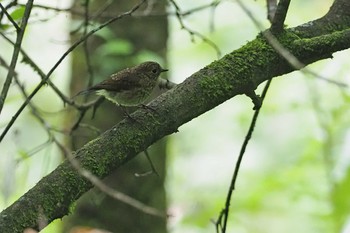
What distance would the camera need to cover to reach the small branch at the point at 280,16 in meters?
2.43

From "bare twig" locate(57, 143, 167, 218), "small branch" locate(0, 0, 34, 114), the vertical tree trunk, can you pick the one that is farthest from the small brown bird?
"bare twig" locate(57, 143, 167, 218)

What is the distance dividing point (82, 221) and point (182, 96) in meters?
2.89

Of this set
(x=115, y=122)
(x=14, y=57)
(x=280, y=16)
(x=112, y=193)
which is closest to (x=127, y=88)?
(x=280, y=16)

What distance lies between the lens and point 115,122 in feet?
17.5

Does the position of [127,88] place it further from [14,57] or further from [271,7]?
[14,57]

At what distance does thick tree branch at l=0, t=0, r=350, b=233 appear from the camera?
223cm

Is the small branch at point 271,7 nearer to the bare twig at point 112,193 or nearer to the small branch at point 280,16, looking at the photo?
the small branch at point 280,16

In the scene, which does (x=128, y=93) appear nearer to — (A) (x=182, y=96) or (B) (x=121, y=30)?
(A) (x=182, y=96)

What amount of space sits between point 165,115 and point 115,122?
2943 mm

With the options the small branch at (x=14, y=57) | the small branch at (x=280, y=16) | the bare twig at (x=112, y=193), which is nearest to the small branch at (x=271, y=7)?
the small branch at (x=280, y=16)

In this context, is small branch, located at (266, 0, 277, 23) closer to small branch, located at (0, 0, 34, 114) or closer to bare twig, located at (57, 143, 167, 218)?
small branch, located at (0, 0, 34, 114)

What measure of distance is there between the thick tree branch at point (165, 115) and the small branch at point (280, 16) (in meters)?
0.03

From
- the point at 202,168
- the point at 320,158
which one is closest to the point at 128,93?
the point at 320,158

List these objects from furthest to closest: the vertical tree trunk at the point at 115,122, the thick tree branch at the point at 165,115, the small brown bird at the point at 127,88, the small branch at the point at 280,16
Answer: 1. the vertical tree trunk at the point at 115,122
2. the small brown bird at the point at 127,88
3. the small branch at the point at 280,16
4. the thick tree branch at the point at 165,115
